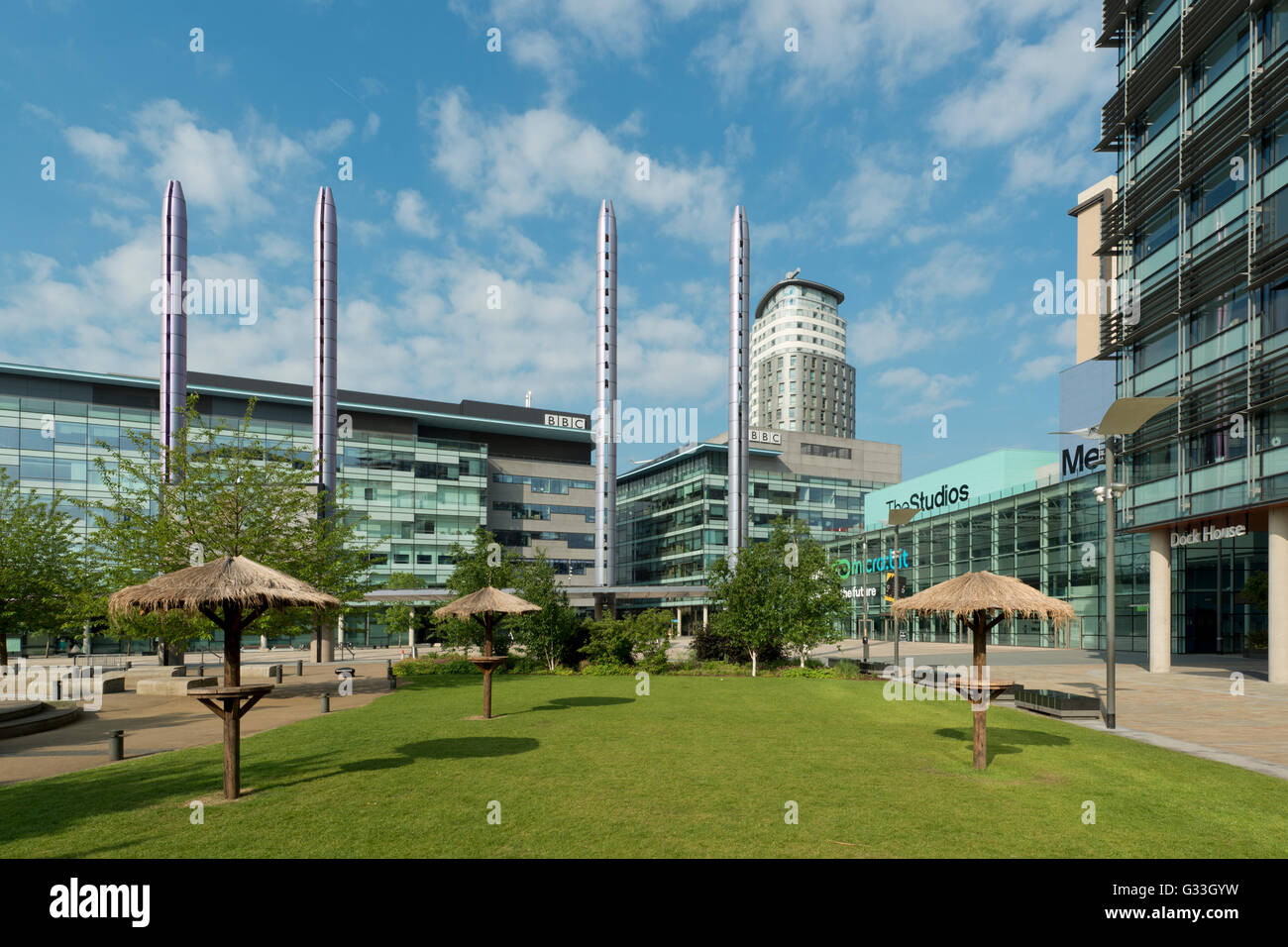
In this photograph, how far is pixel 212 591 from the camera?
11969mm

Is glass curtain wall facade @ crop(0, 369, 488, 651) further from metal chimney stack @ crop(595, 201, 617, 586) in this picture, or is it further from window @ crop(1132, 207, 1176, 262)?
window @ crop(1132, 207, 1176, 262)

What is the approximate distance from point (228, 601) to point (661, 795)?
24.1ft

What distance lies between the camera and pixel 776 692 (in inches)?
1052

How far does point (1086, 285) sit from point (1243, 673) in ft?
167

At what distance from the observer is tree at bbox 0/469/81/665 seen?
99.4 feet

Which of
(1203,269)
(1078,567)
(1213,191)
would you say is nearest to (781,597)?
(1203,269)

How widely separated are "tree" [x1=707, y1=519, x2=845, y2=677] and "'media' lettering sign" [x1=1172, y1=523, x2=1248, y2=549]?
1653 cm

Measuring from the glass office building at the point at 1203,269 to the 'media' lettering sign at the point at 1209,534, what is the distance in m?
0.10

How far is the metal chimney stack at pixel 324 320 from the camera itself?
2173 inches

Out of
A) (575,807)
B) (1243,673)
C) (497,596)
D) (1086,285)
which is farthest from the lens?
(1086,285)

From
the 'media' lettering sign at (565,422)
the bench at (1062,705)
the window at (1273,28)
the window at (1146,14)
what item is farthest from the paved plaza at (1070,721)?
the 'media' lettering sign at (565,422)
